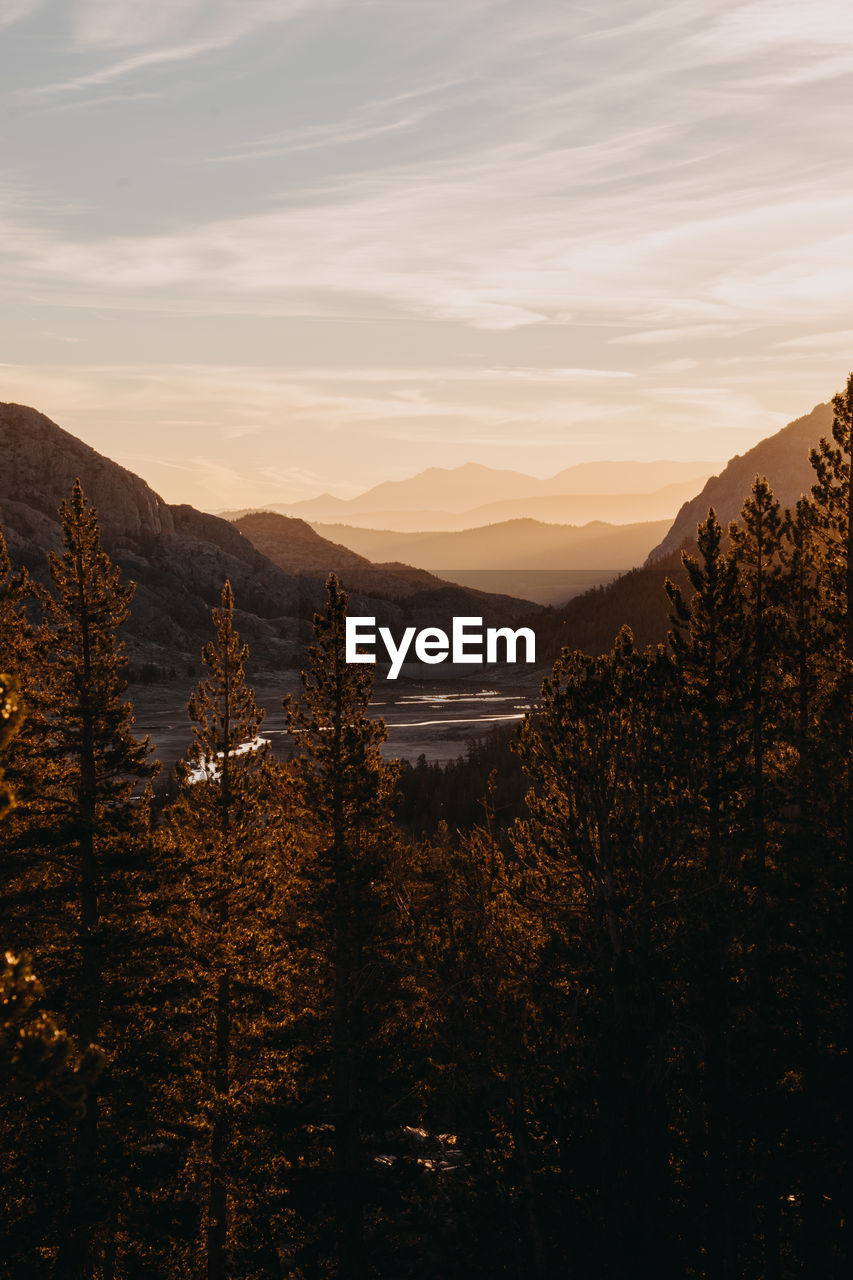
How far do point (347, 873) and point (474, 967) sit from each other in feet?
25.2

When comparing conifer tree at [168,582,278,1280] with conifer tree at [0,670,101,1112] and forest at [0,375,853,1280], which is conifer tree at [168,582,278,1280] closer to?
forest at [0,375,853,1280]

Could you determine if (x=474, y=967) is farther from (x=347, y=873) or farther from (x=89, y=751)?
(x=89, y=751)

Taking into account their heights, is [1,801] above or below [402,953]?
above

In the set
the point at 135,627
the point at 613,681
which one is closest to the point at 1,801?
the point at 613,681

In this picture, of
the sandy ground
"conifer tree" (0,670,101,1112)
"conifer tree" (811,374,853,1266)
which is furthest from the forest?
the sandy ground

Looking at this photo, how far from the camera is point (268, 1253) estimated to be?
971 inches

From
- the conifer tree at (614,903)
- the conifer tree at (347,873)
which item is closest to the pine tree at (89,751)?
the conifer tree at (347,873)

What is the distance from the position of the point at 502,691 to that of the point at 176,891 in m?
147

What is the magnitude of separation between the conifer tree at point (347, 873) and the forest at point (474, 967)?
89 mm

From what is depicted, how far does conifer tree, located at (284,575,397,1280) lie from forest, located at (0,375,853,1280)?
0.29 feet

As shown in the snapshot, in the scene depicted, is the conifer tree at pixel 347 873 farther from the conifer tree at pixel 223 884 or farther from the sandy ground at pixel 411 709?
the sandy ground at pixel 411 709

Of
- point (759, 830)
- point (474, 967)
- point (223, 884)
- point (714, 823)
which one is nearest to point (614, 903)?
point (474, 967)

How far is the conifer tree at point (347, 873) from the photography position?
76.6 feet

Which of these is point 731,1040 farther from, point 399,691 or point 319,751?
point 399,691
